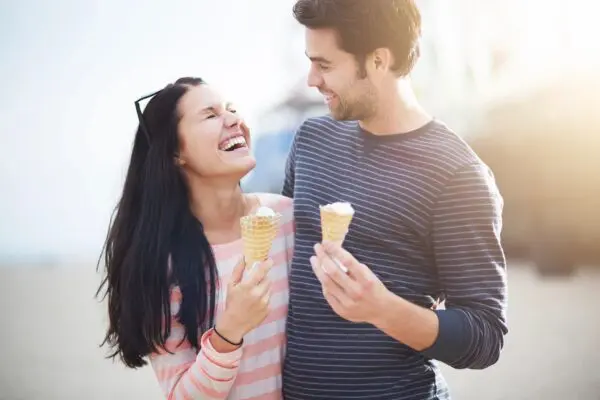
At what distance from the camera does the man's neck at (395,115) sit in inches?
55.6

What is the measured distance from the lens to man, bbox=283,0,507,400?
128cm

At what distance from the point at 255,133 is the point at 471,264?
1184mm

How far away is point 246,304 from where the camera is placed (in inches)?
50.8

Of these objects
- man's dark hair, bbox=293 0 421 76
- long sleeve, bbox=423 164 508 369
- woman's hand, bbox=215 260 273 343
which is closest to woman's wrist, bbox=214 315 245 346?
woman's hand, bbox=215 260 273 343

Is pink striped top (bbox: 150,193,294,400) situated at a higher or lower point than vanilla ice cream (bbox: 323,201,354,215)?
lower

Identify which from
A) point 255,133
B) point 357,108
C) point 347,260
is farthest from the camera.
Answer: point 255,133

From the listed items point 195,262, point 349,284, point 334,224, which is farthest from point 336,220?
point 195,262

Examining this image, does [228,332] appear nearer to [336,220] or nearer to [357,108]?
[336,220]

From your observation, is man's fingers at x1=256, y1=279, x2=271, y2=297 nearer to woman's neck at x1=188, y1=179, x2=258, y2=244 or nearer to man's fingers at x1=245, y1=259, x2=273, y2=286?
man's fingers at x1=245, y1=259, x2=273, y2=286

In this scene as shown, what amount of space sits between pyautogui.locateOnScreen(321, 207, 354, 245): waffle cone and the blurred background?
1066 mm

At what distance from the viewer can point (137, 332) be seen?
1452 mm
